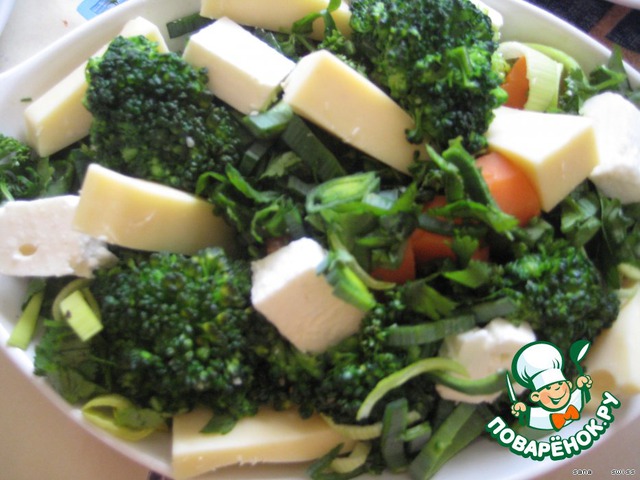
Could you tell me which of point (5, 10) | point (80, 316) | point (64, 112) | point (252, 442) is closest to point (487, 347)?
point (252, 442)

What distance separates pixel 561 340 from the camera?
3.70 ft

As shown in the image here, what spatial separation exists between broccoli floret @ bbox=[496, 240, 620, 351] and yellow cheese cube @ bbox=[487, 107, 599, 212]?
0.12m

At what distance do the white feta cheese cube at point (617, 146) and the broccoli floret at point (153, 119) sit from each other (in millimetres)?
751

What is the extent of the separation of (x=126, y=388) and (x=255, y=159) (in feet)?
1.64

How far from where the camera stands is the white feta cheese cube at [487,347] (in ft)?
3.52

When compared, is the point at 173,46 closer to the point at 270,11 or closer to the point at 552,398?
the point at 270,11

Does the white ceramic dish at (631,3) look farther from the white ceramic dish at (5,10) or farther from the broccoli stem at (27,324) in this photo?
the white ceramic dish at (5,10)

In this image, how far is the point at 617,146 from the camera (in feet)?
4.16

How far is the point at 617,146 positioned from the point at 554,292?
0.37m

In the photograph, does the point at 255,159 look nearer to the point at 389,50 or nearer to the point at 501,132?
the point at 389,50

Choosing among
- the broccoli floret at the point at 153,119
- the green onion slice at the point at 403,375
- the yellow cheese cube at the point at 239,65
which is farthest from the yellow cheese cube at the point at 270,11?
the green onion slice at the point at 403,375

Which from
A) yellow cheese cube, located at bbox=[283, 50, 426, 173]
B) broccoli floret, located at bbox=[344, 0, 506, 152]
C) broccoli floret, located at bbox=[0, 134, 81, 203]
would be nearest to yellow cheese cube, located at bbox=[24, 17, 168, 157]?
broccoli floret, located at bbox=[0, 134, 81, 203]

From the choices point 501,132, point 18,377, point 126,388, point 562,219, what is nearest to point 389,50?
point 501,132

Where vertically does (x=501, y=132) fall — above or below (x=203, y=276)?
above
